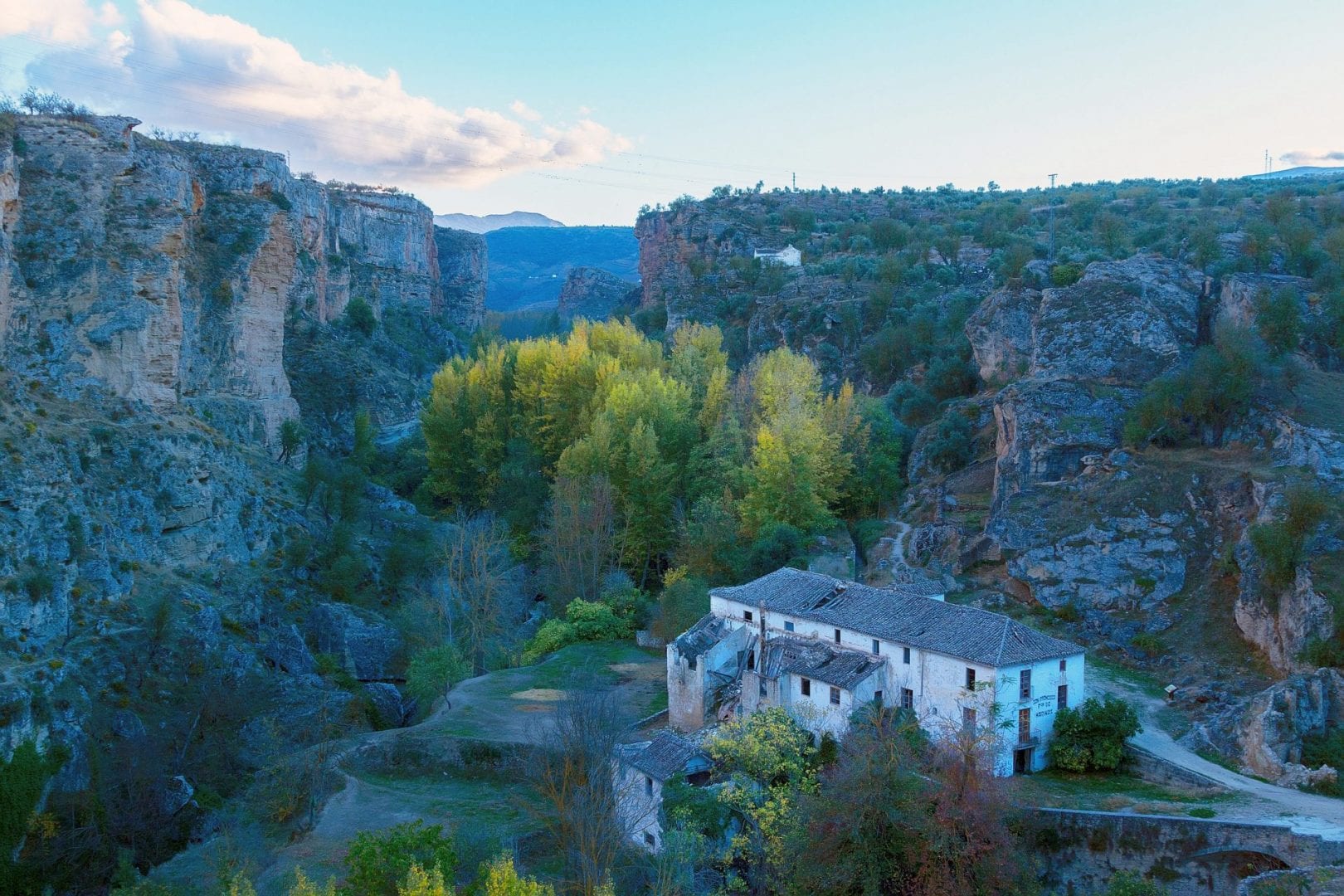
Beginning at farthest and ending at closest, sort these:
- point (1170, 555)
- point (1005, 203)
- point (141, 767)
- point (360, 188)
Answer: point (360, 188) < point (1005, 203) < point (1170, 555) < point (141, 767)

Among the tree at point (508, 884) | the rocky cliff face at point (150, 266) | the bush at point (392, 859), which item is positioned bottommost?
the bush at point (392, 859)

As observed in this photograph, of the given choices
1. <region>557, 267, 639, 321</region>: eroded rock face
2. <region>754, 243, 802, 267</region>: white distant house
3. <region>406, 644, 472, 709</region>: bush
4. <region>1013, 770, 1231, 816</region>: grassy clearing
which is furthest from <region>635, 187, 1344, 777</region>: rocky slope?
<region>557, 267, 639, 321</region>: eroded rock face

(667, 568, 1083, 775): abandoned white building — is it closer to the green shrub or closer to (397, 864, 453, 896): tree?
the green shrub

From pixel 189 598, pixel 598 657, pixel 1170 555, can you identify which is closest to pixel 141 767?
pixel 189 598

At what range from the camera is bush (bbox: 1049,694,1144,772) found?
836 inches

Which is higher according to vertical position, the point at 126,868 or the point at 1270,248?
the point at 1270,248

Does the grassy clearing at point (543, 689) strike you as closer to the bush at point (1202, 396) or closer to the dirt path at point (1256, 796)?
the dirt path at point (1256, 796)

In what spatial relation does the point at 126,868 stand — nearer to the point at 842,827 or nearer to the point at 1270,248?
the point at 842,827

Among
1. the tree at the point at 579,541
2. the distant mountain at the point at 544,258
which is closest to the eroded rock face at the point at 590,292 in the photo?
the distant mountain at the point at 544,258

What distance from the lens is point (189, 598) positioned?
32.2 metres

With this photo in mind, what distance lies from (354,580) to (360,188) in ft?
161

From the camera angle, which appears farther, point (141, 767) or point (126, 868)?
point (141, 767)

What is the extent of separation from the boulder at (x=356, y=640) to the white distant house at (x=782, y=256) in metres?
38.9

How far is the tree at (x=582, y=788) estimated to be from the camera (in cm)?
1888
